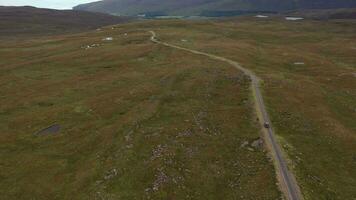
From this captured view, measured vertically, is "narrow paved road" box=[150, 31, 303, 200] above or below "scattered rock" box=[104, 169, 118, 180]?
above

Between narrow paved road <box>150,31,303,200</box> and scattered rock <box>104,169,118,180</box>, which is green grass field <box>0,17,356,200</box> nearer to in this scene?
scattered rock <box>104,169,118,180</box>

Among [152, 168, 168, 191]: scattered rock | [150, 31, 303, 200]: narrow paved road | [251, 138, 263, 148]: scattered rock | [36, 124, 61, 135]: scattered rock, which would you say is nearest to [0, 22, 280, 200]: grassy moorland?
[152, 168, 168, 191]: scattered rock

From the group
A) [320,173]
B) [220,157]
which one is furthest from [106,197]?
[320,173]

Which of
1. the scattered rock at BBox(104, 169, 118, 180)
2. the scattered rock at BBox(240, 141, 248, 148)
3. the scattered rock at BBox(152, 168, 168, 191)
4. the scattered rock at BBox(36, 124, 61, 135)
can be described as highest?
the scattered rock at BBox(240, 141, 248, 148)

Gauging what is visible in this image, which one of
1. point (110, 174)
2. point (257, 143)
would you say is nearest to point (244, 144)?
point (257, 143)

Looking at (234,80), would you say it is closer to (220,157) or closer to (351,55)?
(220,157)

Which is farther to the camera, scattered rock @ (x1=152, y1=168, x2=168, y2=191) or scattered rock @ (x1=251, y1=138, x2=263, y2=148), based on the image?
scattered rock @ (x1=251, y1=138, x2=263, y2=148)
